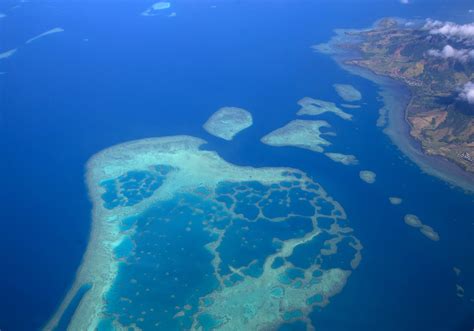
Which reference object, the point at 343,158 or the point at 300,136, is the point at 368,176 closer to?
the point at 343,158

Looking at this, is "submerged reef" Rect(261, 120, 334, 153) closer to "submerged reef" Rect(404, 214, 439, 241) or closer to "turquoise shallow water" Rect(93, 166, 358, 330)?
"turquoise shallow water" Rect(93, 166, 358, 330)

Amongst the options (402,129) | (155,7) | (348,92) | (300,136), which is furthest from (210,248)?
(155,7)

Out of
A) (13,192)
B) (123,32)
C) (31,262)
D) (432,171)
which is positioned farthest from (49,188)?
(123,32)

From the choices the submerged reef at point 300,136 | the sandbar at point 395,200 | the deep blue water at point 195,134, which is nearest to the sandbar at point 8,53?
the deep blue water at point 195,134

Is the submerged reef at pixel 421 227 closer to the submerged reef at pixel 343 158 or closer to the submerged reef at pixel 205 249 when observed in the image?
the submerged reef at pixel 205 249

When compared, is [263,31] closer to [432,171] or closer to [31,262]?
[432,171]

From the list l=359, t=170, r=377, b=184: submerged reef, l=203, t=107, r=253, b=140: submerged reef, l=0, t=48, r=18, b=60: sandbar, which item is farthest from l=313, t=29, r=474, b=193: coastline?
l=0, t=48, r=18, b=60: sandbar
